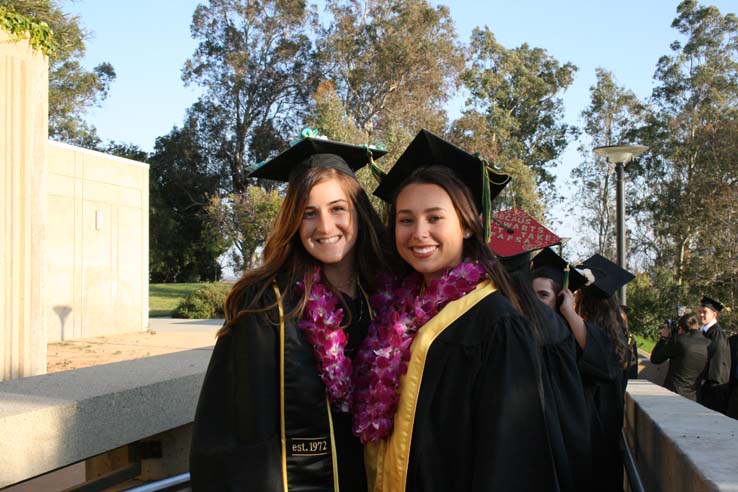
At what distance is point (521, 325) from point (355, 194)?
904 mm

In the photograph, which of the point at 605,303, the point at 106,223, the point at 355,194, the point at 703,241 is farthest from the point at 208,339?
the point at 703,241

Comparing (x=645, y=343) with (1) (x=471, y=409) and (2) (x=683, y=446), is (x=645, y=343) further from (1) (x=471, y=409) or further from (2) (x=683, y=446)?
(1) (x=471, y=409)

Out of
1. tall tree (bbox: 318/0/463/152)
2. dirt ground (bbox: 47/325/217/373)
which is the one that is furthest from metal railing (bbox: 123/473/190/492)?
tall tree (bbox: 318/0/463/152)

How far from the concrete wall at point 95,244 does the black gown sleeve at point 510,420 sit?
14.9 meters

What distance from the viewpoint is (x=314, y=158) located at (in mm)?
2758

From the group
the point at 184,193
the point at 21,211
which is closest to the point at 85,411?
the point at 21,211

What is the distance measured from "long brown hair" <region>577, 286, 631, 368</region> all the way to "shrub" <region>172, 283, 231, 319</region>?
1817cm

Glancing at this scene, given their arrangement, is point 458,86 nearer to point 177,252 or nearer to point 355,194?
point 177,252

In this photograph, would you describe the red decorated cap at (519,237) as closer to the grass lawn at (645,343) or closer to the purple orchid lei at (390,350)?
the purple orchid lei at (390,350)

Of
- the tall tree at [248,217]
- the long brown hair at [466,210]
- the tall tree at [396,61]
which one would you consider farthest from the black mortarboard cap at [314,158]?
the tall tree at [396,61]

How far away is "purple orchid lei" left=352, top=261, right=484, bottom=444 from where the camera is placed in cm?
225

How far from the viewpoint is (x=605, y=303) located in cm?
466

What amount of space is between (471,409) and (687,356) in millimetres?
6656

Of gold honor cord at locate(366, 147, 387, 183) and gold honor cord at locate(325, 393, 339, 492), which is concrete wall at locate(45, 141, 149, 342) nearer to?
gold honor cord at locate(366, 147, 387, 183)
